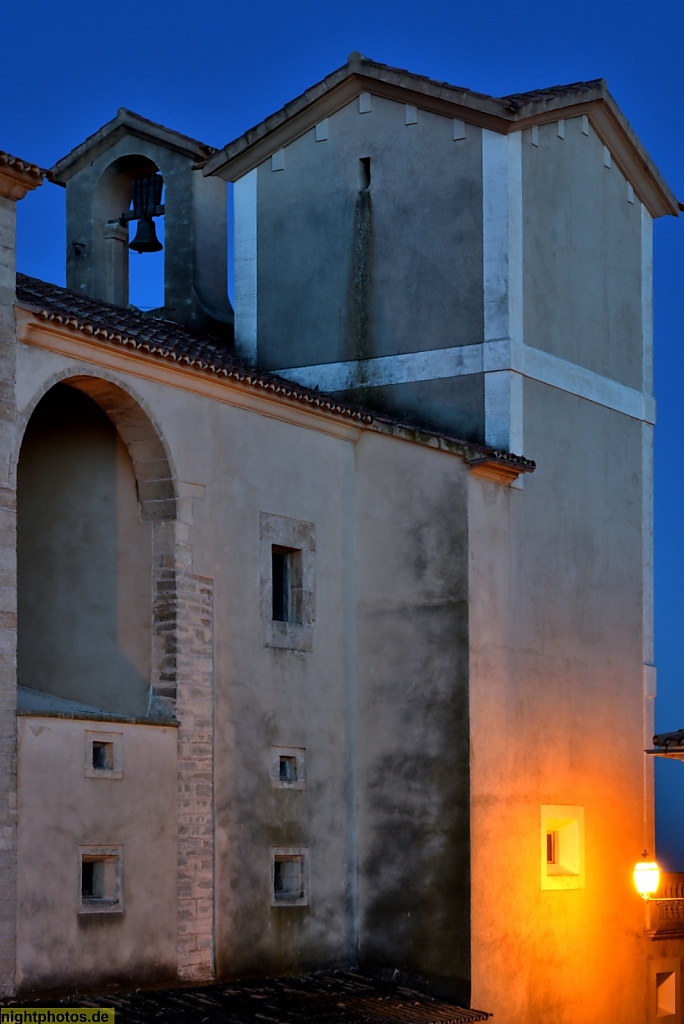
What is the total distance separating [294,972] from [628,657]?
6.25 metres

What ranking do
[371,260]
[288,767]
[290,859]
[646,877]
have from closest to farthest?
[290,859]
[288,767]
[646,877]
[371,260]

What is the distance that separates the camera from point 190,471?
718 inches

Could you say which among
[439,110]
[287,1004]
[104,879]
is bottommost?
[287,1004]

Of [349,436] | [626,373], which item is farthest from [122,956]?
[626,373]

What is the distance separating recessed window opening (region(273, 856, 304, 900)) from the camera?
62.4 feet

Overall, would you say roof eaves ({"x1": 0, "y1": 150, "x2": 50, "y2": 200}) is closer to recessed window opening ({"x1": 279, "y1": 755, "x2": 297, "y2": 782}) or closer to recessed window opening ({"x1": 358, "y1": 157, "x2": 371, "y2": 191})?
recessed window opening ({"x1": 279, "y1": 755, "x2": 297, "y2": 782})

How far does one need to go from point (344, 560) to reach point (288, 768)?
7.93 feet

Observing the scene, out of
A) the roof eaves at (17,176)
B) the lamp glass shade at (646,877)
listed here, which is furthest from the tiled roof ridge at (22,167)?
the lamp glass shade at (646,877)

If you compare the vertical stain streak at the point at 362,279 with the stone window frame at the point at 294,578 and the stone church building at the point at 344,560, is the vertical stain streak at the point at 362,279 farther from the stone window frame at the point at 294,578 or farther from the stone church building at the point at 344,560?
the stone window frame at the point at 294,578

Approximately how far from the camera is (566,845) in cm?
2141

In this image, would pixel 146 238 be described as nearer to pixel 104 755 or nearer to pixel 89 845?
pixel 104 755

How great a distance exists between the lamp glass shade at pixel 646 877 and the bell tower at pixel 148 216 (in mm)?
7996

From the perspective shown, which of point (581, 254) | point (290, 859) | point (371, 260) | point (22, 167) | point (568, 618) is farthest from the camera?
point (581, 254)

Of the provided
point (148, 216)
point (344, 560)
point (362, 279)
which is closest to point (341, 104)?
point (362, 279)
